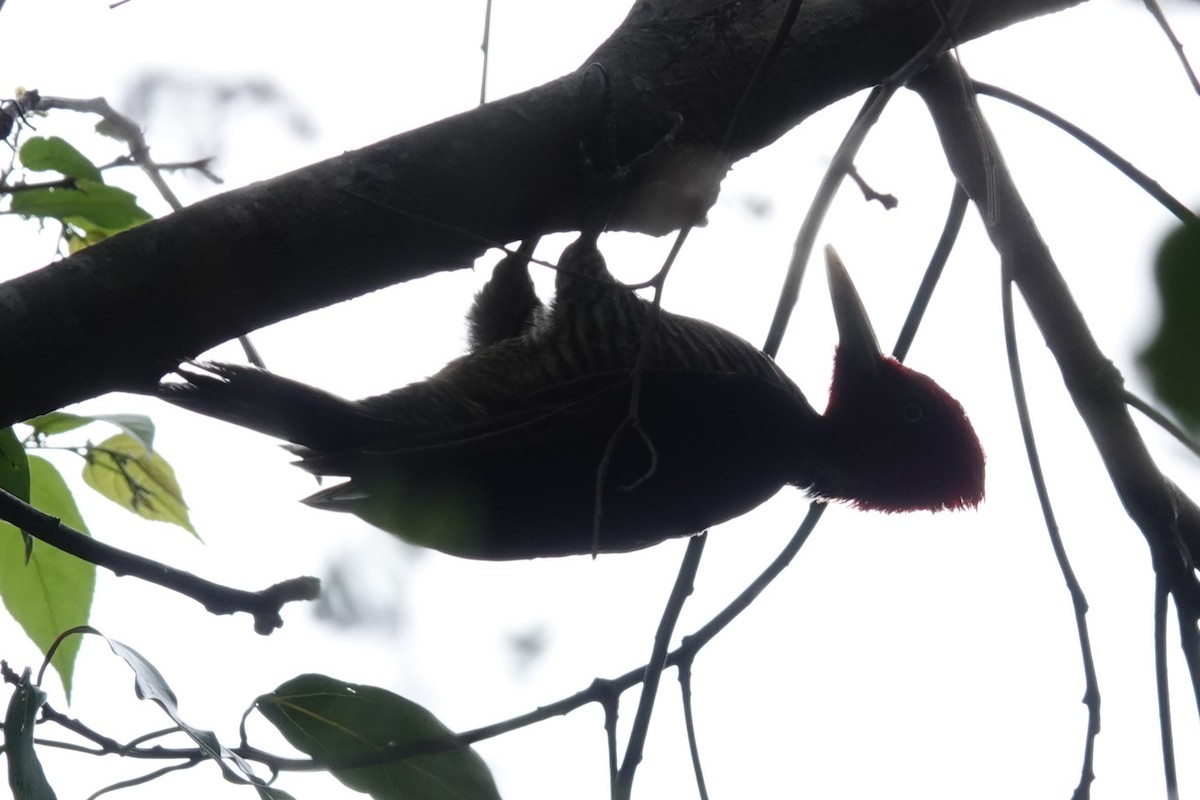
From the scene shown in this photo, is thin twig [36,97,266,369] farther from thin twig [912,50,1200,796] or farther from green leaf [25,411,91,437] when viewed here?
thin twig [912,50,1200,796]

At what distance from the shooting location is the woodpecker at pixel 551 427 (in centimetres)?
243

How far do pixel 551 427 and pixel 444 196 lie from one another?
806 millimetres

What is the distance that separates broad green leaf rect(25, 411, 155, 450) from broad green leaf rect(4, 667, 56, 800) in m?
0.65

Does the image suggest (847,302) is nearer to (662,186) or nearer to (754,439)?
(754,439)

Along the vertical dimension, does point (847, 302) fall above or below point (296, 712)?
above

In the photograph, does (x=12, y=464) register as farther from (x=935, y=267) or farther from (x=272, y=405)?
(x=935, y=267)

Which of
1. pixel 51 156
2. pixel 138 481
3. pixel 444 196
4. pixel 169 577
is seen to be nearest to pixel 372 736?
pixel 169 577

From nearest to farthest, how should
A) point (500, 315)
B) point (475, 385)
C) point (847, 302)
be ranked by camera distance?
point (475, 385) → point (500, 315) → point (847, 302)

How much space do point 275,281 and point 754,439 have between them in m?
1.45

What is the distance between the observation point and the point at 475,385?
2.64 m

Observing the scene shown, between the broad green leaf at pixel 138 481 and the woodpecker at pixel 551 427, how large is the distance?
282mm

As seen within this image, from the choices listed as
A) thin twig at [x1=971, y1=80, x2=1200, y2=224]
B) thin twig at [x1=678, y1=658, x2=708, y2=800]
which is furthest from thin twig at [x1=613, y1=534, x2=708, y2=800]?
thin twig at [x1=971, y1=80, x2=1200, y2=224]

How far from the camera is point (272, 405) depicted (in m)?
2.31

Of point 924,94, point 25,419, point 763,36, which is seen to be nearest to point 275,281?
point 25,419
